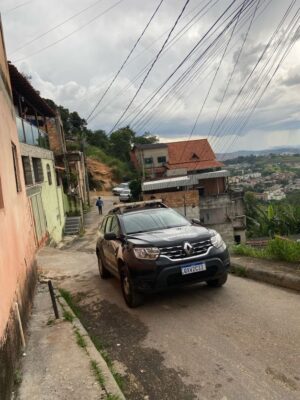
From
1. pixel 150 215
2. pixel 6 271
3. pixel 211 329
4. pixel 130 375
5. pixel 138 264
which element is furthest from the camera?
pixel 150 215

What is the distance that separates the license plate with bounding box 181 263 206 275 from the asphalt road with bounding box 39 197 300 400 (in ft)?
1.85

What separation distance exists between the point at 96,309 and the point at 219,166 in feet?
149

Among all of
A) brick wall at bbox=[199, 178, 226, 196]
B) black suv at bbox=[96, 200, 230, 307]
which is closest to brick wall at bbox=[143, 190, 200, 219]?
brick wall at bbox=[199, 178, 226, 196]

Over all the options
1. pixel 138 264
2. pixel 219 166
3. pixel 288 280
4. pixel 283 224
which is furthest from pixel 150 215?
pixel 219 166

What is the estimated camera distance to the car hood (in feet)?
18.9

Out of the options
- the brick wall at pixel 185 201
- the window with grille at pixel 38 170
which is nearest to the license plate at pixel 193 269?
the window with grille at pixel 38 170

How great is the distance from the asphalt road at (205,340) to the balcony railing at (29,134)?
30.4 ft

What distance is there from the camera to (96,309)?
21.1 feet

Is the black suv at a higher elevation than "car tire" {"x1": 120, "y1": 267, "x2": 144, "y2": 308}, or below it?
higher

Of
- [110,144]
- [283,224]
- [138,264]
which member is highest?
[110,144]

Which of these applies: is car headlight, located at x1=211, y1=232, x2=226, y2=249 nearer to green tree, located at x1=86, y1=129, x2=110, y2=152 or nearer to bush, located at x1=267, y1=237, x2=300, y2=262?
bush, located at x1=267, y1=237, x2=300, y2=262

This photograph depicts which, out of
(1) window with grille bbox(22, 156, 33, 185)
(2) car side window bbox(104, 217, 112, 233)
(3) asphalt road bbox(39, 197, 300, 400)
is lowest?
(3) asphalt road bbox(39, 197, 300, 400)

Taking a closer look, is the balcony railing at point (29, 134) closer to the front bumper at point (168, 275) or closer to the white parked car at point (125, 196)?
the front bumper at point (168, 275)

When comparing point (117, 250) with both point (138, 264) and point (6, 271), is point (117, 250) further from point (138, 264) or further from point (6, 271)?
point (6, 271)
